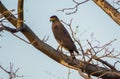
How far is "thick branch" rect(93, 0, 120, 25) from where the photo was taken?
7945mm

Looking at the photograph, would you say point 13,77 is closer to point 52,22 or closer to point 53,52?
point 53,52

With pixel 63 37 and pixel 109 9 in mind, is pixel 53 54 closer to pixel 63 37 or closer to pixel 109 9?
pixel 109 9

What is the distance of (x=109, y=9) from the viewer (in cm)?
805

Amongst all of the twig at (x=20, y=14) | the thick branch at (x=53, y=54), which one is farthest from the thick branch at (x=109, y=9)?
the twig at (x=20, y=14)

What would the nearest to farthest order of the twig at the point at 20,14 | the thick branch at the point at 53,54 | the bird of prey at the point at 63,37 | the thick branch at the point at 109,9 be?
the twig at the point at 20,14
the thick branch at the point at 53,54
the thick branch at the point at 109,9
the bird of prey at the point at 63,37

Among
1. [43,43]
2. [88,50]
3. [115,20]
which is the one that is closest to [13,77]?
[43,43]

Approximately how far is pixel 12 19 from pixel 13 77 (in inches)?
33.4

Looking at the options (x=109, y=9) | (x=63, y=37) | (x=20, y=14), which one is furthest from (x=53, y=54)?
(x=63, y=37)

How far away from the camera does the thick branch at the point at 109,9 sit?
794 centimetres

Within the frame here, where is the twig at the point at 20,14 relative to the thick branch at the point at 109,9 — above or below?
above

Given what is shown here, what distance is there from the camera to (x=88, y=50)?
6.61 m

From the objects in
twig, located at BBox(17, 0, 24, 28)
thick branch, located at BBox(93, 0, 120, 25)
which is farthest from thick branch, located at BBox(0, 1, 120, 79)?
thick branch, located at BBox(93, 0, 120, 25)

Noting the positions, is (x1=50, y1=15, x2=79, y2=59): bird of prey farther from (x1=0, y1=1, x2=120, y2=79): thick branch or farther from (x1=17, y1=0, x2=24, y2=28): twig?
(x1=17, y1=0, x2=24, y2=28): twig

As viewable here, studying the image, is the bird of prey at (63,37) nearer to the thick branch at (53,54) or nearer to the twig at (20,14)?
the thick branch at (53,54)
